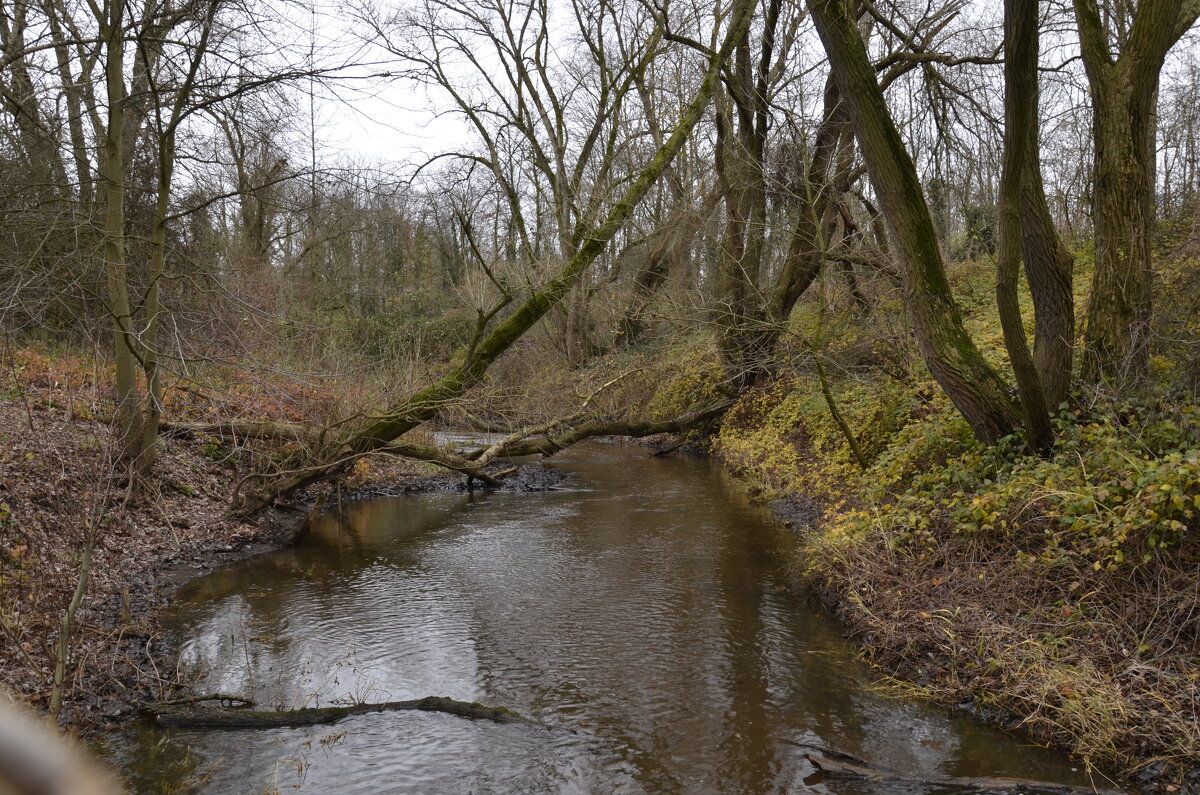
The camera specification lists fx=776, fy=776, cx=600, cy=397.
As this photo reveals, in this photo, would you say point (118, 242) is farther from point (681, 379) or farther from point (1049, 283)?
point (681, 379)

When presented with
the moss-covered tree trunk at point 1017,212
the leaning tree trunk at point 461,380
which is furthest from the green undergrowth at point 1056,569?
the leaning tree trunk at point 461,380

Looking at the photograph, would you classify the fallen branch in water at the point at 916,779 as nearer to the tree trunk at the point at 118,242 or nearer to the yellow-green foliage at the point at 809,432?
the yellow-green foliage at the point at 809,432

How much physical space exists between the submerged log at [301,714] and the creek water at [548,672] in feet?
0.30

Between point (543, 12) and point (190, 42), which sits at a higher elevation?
point (543, 12)

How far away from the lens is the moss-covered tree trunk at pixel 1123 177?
7.78 metres

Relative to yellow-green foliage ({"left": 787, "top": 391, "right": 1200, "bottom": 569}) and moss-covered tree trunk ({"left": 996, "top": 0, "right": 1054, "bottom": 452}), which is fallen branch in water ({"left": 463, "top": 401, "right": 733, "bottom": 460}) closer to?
yellow-green foliage ({"left": 787, "top": 391, "right": 1200, "bottom": 569})

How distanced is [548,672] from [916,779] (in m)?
3.27

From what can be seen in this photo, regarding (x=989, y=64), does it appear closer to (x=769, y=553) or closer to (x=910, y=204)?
(x=910, y=204)

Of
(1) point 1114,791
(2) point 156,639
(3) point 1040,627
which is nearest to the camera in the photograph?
(1) point 1114,791

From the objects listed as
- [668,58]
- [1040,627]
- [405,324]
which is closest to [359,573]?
[1040,627]

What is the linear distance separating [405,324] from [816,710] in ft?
89.5

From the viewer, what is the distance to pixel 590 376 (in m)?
20.6

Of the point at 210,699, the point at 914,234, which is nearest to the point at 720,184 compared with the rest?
the point at 914,234

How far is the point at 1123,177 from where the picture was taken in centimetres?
802
